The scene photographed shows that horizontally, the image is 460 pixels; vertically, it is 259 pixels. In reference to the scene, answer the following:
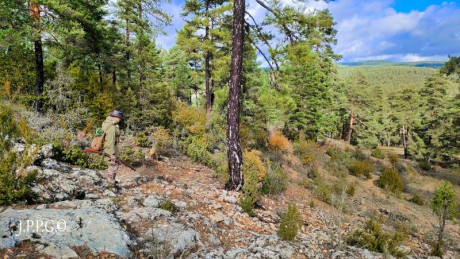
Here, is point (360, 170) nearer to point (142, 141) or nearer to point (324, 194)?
point (324, 194)

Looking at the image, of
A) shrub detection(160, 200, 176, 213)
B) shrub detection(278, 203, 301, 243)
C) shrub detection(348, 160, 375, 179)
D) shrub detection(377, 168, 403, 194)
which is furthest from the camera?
shrub detection(348, 160, 375, 179)

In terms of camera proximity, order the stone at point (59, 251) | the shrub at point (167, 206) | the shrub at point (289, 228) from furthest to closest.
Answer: the shrub at point (167, 206)
the shrub at point (289, 228)
the stone at point (59, 251)

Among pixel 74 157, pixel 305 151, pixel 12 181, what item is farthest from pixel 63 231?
pixel 305 151

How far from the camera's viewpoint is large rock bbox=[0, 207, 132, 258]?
128 inches

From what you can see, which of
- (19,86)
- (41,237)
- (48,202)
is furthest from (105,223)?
(19,86)

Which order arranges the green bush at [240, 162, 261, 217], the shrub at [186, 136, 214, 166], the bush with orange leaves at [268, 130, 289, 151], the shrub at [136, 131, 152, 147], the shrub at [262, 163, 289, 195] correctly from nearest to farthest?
1. the green bush at [240, 162, 261, 217]
2. the shrub at [262, 163, 289, 195]
3. the shrub at [136, 131, 152, 147]
4. the shrub at [186, 136, 214, 166]
5. the bush with orange leaves at [268, 130, 289, 151]

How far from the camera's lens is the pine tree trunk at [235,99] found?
23.1 ft

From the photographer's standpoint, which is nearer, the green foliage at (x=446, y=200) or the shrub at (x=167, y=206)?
the shrub at (x=167, y=206)

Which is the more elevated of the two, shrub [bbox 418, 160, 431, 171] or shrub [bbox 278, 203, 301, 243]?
shrub [bbox 278, 203, 301, 243]

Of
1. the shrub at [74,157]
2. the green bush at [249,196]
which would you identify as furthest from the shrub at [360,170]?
the shrub at [74,157]

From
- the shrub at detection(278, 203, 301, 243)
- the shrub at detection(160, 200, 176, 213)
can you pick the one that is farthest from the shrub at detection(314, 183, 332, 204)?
the shrub at detection(160, 200, 176, 213)

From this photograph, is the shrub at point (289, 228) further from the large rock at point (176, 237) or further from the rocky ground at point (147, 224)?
the large rock at point (176, 237)

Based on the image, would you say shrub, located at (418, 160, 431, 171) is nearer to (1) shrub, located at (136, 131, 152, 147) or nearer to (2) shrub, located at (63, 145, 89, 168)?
(1) shrub, located at (136, 131, 152, 147)

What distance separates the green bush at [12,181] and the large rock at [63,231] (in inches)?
18.2
